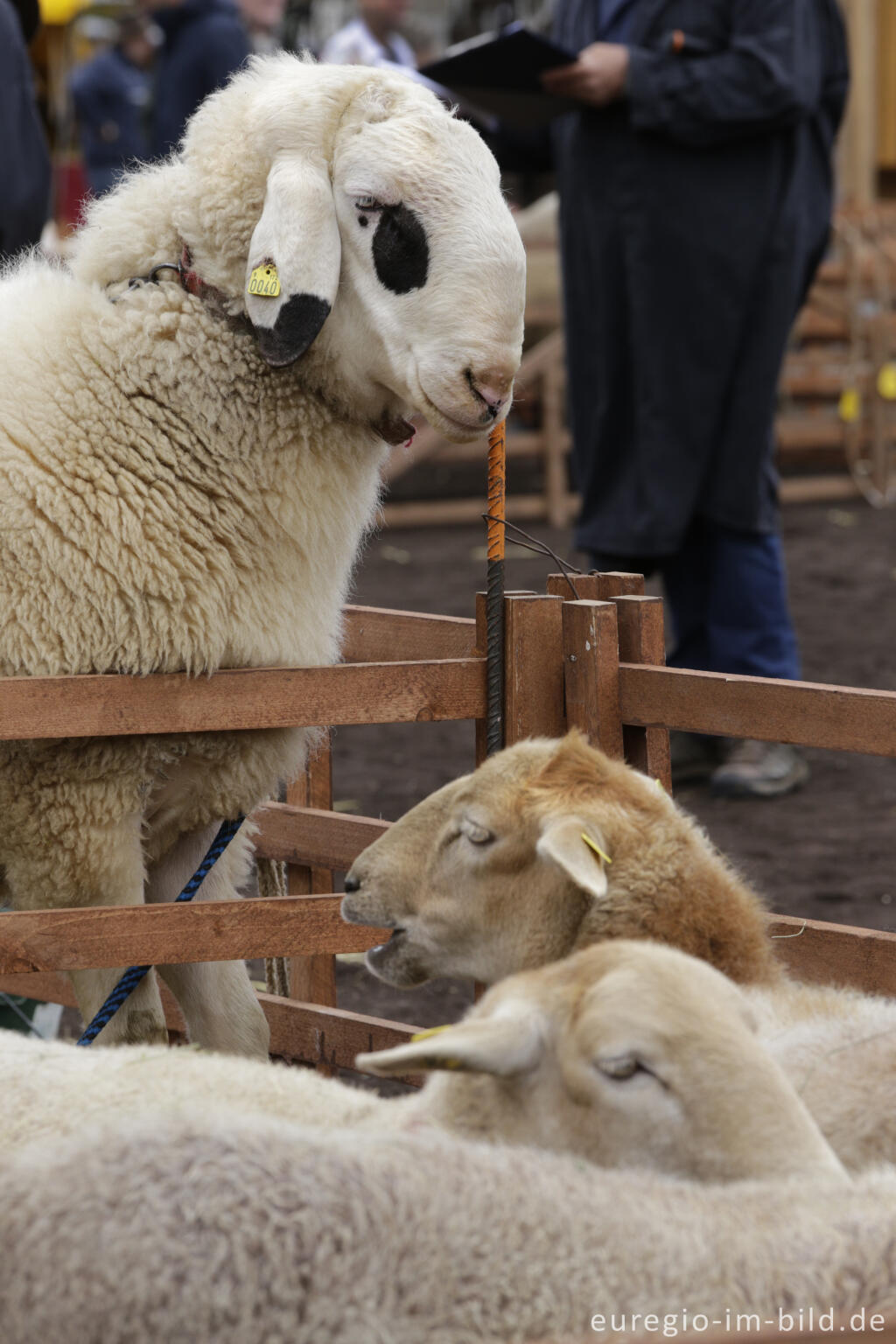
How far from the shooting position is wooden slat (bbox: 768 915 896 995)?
272 cm

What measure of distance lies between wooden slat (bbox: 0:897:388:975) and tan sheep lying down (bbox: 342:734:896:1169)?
0.67 feet

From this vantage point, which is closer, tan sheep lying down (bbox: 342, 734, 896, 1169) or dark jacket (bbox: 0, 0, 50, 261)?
tan sheep lying down (bbox: 342, 734, 896, 1169)

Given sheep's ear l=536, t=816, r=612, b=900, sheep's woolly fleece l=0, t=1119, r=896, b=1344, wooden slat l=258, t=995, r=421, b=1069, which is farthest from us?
wooden slat l=258, t=995, r=421, b=1069

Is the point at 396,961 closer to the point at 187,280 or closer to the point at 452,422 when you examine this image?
the point at 452,422

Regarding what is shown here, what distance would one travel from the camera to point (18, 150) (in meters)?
4.29

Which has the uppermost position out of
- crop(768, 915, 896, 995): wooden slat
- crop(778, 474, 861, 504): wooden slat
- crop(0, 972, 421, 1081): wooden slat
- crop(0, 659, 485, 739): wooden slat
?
crop(0, 659, 485, 739): wooden slat

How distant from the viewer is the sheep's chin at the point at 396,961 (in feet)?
8.29

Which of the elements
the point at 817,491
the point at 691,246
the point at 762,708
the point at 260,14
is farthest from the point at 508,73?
the point at 817,491

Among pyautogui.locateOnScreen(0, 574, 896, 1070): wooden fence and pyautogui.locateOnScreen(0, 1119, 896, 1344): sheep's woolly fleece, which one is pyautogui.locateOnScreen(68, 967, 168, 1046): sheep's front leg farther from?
pyautogui.locateOnScreen(0, 1119, 896, 1344): sheep's woolly fleece

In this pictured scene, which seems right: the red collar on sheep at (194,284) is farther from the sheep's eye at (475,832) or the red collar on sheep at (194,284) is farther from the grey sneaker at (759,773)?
the grey sneaker at (759,773)

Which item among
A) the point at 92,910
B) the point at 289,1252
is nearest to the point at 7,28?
the point at 92,910

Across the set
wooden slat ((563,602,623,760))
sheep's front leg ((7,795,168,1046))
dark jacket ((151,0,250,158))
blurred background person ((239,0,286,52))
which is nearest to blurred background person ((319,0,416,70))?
blurred background person ((239,0,286,52))

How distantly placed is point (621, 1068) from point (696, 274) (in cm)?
393

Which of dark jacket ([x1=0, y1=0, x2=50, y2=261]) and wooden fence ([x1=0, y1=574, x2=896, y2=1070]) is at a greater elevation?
dark jacket ([x1=0, y1=0, x2=50, y2=261])
